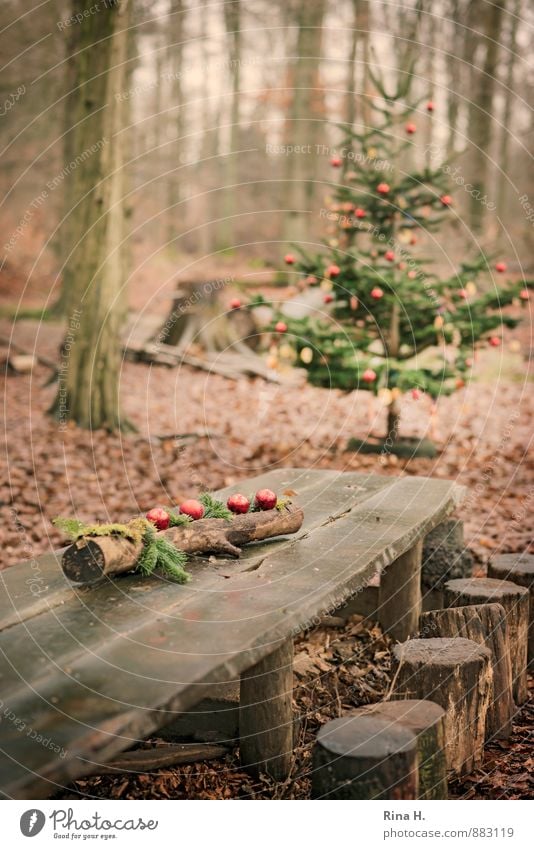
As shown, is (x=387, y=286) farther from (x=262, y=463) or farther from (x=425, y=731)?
(x=425, y=731)

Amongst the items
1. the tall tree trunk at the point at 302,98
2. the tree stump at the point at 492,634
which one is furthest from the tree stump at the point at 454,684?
the tall tree trunk at the point at 302,98

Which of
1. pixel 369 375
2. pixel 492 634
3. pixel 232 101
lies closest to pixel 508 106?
pixel 232 101

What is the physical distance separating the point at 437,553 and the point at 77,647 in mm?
2865

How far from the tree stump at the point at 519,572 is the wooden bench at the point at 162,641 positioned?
51 centimetres

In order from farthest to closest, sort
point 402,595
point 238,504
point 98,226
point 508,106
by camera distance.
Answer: point 508,106, point 98,226, point 402,595, point 238,504

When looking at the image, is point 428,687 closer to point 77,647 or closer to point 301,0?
point 77,647

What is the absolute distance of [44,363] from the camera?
11.2m

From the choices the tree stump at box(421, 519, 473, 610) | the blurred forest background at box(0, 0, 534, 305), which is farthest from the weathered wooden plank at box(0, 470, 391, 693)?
the blurred forest background at box(0, 0, 534, 305)

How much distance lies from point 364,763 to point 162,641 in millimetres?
695

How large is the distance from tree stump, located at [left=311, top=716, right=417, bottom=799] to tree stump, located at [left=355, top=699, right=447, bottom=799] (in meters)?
0.15

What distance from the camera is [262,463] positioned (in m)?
7.73

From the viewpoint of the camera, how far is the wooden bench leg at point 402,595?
434 cm

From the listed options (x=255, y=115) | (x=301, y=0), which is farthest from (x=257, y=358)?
(x=255, y=115)

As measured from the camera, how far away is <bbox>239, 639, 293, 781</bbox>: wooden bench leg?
3137mm
